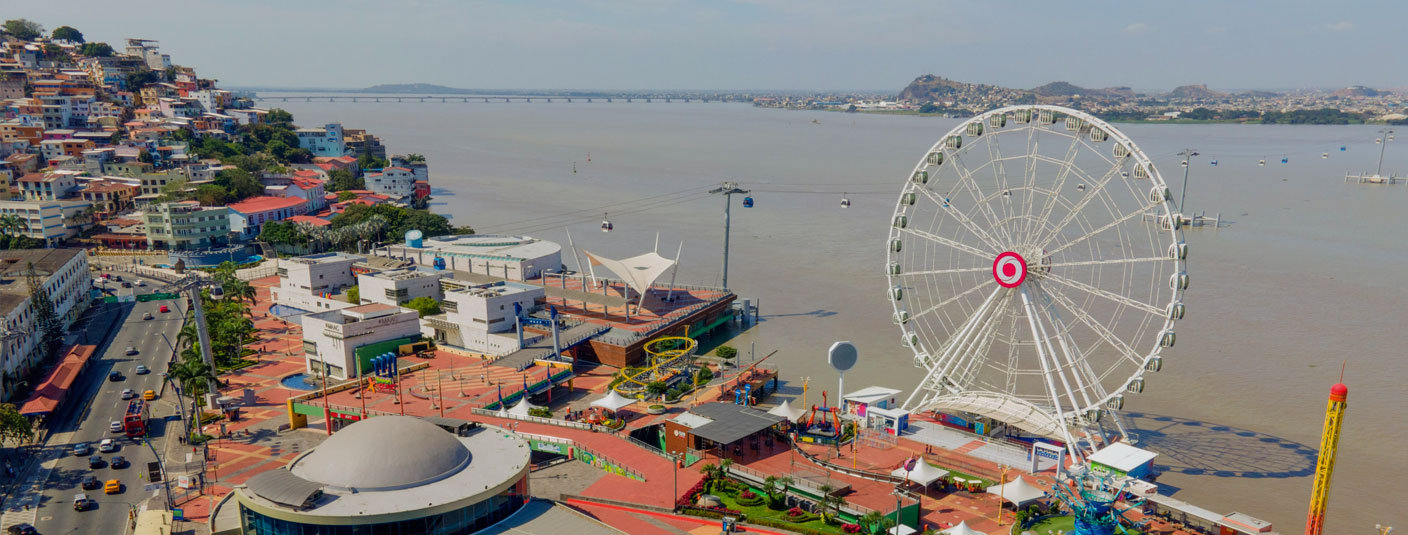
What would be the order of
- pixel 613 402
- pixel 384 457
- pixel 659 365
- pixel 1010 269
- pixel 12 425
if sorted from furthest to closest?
1. pixel 659 365
2. pixel 613 402
3. pixel 1010 269
4. pixel 12 425
5. pixel 384 457

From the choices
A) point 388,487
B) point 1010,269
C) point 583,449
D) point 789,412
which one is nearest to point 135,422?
point 583,449

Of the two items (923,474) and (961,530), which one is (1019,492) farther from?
(961,530)

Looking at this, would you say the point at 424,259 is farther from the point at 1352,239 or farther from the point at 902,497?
the point at 1352,239

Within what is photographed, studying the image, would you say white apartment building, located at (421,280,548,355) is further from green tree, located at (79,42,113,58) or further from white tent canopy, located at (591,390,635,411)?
green tree, located at (79,42,113,58)

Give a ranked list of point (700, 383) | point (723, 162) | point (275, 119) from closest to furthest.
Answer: point (700, 383) < point (275, 119) < point (723, 162)

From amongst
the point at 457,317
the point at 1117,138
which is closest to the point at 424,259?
the point at 457,317
